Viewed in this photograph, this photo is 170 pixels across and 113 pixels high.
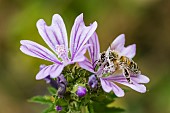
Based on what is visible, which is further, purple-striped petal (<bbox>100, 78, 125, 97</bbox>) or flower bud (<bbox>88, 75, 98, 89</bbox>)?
flower bud (<bbox>88, 75, 98, 89</bbox>)

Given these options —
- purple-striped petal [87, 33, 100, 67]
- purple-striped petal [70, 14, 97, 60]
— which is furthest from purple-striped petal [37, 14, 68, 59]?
purple-striped petal [87, 33, 100, 67]

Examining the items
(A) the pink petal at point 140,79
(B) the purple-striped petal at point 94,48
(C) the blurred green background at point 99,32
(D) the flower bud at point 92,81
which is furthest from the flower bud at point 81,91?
(C) the blurred green background at point 99,32

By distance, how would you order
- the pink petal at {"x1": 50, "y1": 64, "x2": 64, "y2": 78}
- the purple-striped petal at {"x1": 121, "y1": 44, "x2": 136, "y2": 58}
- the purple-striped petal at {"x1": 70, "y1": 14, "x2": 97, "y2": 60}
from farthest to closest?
the purple-striped petal at {"x1": 121, "y1": 44, "x2": 136, "y2": 58}, the purple-striped petal at {"x1": 70, "y1": 14, "x2": 97, "y2": 60}, the pink petal at {"x1": 50, "y1": 64, "x2": 64, "y2": 78}

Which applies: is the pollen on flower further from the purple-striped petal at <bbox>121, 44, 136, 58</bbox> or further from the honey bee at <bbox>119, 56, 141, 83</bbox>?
the purple-striped petal at <bbox>121, 44, 136, 58</bbox>

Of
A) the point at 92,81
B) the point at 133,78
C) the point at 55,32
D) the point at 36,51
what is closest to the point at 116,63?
the point at 133,78
